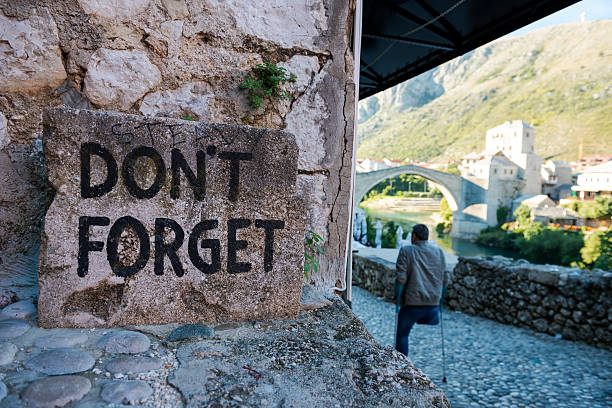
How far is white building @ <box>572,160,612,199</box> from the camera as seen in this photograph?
35.7 metres

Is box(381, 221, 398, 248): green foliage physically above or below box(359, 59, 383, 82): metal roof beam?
below

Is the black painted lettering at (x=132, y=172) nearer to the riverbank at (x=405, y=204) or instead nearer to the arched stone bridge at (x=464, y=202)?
the arched stone bridge at (x=464, y=202)

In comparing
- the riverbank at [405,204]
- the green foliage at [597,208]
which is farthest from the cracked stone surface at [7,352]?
the riverbank at [405,204]

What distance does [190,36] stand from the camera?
70.6 inches

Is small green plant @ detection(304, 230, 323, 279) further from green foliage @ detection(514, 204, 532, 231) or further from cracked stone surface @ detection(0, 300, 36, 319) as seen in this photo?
green foliage @ detection(514, 204, 532, 231)

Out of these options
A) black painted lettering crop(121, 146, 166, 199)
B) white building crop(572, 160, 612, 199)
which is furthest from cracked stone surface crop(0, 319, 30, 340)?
white building crop(572, 160, 612, 199)

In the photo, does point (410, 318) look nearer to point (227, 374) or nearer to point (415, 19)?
point (227, 374)

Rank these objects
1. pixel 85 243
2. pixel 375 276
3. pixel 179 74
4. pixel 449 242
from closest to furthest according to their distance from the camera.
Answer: pixel 85 243 → pixel 179 74 → pixel 375 276 → pixel 449 242

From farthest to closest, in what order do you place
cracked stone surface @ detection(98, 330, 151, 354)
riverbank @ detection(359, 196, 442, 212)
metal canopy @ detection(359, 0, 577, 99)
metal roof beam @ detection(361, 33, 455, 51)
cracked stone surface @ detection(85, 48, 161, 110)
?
riverbank @ detection(359, 196, 442, 212), metal roof beam @ detection(361, 33, 455, 51), metal canopy @ detection(359, 0, 577, 99), cracked stone surface @ detection(85, 48, 161, 110), cracked stone surface @ detection(98, 330, 151, 354)

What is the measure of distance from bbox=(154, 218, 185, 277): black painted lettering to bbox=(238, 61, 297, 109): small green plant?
2.68ft

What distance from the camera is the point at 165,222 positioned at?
1365mm

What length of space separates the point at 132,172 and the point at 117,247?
28 cm

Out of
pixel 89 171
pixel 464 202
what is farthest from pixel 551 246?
pixel 89 171

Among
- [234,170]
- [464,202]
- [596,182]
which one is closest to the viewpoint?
[234,170]
